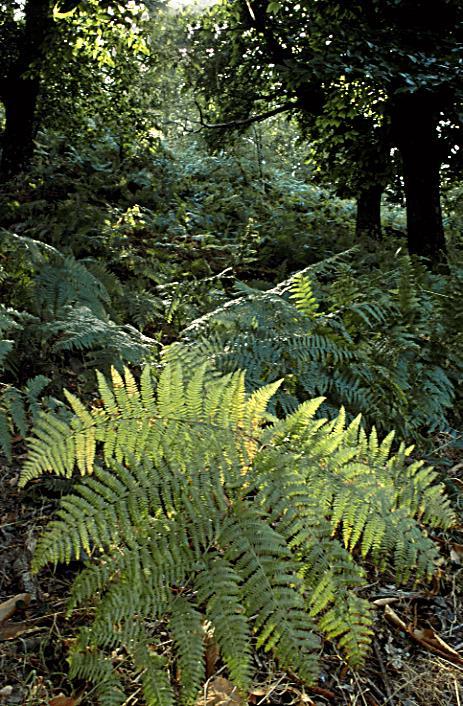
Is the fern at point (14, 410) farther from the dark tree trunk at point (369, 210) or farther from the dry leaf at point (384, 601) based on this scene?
the dark tree trunk at point (369, 210)

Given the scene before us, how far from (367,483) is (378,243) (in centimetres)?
638

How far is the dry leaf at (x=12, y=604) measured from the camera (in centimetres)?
196

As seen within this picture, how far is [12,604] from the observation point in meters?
1.99

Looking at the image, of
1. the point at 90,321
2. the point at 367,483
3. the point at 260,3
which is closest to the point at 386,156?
the point at 260,3

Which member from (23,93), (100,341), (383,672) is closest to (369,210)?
(23,93)

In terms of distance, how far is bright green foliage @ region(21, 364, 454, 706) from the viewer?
156cm

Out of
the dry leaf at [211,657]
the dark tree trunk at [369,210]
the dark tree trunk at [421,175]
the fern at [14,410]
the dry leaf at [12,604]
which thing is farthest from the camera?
the dark tree trunk at [369,210]

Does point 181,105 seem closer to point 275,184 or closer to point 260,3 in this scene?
point 275,184

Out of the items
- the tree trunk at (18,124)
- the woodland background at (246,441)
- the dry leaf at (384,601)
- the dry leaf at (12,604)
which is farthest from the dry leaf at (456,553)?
the tree trunk at (18,124)

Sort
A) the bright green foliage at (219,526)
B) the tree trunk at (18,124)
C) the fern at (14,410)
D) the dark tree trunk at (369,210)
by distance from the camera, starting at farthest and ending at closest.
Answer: the dark tree trunk at (369,210)
the tree trunk at (18,124)
the fern at (14,410)
the bright green foliage at (219,526)

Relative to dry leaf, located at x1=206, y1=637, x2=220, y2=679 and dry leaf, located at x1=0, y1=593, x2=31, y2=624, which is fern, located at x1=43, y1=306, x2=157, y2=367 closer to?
dry leaf, located at x1=0, y1=593, x2=31, y2=624

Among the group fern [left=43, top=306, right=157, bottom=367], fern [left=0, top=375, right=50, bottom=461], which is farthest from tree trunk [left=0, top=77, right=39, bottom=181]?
fern [left=0, top=375, right=50, bottom=461]

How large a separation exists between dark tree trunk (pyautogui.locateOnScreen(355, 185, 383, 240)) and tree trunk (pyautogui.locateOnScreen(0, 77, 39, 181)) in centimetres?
480

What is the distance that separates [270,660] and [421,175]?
5.94m
